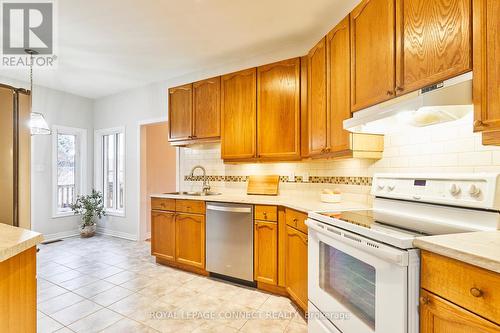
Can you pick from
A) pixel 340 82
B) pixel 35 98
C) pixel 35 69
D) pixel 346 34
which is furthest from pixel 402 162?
pixel 35 98

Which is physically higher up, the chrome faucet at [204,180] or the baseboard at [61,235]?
the chrome faucet at [204,180]

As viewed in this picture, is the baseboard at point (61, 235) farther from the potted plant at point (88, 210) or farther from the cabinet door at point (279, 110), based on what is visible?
the cabinet door at point (279, 110)

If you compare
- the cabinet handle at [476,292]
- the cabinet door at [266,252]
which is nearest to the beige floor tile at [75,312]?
the cabinet door at [266,252]

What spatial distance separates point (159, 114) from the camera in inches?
164

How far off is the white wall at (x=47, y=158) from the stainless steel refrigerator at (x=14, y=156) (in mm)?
3022

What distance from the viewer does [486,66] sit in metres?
1.09

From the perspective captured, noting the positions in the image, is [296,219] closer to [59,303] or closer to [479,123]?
[479,123]

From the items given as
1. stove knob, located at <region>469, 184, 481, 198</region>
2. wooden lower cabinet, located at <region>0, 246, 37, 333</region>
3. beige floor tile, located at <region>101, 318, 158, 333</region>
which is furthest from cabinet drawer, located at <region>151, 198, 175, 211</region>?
stove knob, located at <region>469, 184, 481, 198</region>

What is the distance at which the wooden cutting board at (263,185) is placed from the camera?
306 centimetres

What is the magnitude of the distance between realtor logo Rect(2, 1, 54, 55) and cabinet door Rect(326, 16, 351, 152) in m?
2.45

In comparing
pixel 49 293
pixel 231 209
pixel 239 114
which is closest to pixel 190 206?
pixel 231 209

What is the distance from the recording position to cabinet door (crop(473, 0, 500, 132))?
1053 millimetres

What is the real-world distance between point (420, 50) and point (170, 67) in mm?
3129

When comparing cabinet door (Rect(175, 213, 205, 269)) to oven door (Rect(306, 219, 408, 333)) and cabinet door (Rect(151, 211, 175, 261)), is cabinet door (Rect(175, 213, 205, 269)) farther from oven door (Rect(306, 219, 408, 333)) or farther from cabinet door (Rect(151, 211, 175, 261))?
oven door (Rect(306, 219, 408, 333))
